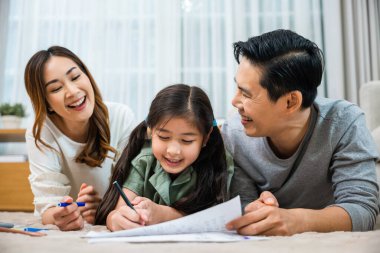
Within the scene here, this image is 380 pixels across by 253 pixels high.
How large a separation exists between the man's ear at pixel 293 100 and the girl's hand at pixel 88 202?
0.68 meters

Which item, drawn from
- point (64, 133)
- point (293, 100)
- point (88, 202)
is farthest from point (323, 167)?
point (64, 133)

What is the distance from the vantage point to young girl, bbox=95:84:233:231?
122cm

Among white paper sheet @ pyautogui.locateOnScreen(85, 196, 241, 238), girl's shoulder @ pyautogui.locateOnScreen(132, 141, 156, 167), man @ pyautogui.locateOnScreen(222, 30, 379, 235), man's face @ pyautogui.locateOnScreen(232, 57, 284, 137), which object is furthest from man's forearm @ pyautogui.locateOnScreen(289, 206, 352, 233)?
girl's shoulder @ pyautogui.locateOnScreen(132, 141, 156, 167)

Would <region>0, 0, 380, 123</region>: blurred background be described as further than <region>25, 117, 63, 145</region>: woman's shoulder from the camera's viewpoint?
Yes

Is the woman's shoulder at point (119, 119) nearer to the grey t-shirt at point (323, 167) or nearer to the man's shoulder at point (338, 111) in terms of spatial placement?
the grey t-shirt at point (323, 167)

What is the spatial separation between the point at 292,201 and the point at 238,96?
0.41 m

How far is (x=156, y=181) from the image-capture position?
1.26 metres

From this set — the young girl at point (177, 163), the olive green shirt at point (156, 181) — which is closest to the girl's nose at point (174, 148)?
the young girl at point (177, 163)

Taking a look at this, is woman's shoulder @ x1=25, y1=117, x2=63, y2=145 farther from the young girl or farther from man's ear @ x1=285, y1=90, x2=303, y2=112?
man's ear @ x1=285, y1=90, x2=303, y2=112

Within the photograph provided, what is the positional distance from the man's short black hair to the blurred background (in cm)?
192

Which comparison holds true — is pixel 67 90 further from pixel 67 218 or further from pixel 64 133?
pixel 67 218

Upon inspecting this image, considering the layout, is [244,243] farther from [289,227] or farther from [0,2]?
[0,2]

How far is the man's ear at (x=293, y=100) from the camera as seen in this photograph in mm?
1176

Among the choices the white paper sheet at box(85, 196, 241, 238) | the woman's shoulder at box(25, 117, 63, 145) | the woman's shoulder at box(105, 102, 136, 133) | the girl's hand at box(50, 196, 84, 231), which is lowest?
the girl's hand at box(50, 196, 84, 231)
